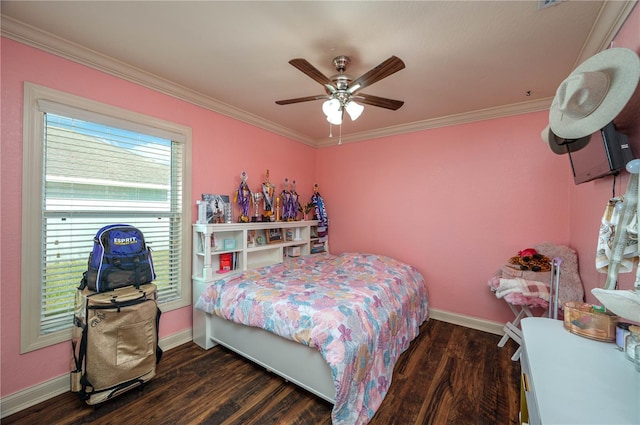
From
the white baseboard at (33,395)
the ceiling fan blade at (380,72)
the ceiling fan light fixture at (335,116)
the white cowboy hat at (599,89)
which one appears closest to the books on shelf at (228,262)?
the white baseboard at (33,395)

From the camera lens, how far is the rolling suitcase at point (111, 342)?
1746mm

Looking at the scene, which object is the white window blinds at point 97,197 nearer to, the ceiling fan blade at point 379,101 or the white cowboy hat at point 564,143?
the ceiling fan blade at point 379,101

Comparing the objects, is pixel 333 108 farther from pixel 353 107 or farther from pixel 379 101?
pixel 379 101

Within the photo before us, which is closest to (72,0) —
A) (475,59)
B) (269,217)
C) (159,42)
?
(159,42)

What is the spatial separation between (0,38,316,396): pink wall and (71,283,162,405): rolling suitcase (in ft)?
0.96

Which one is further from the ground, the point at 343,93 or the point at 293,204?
the point at 343,93

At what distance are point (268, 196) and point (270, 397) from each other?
2205 millimetres

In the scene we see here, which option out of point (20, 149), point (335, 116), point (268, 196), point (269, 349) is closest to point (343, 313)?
point (269, 349)

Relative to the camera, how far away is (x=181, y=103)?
2607 millimetres

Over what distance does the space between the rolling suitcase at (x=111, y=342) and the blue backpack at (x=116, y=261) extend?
0.07m

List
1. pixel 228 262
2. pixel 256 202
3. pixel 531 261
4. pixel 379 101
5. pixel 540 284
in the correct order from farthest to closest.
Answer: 1. pixel 256 202
2. pixel 228 262
3. pixel 531 261
4. pixel 540 284
5. pixel 379 101

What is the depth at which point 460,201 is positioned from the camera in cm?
314

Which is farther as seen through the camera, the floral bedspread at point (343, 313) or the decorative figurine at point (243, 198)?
the decorative figurine at point (243, 198)

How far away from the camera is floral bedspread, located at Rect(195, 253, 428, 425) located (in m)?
1.66
